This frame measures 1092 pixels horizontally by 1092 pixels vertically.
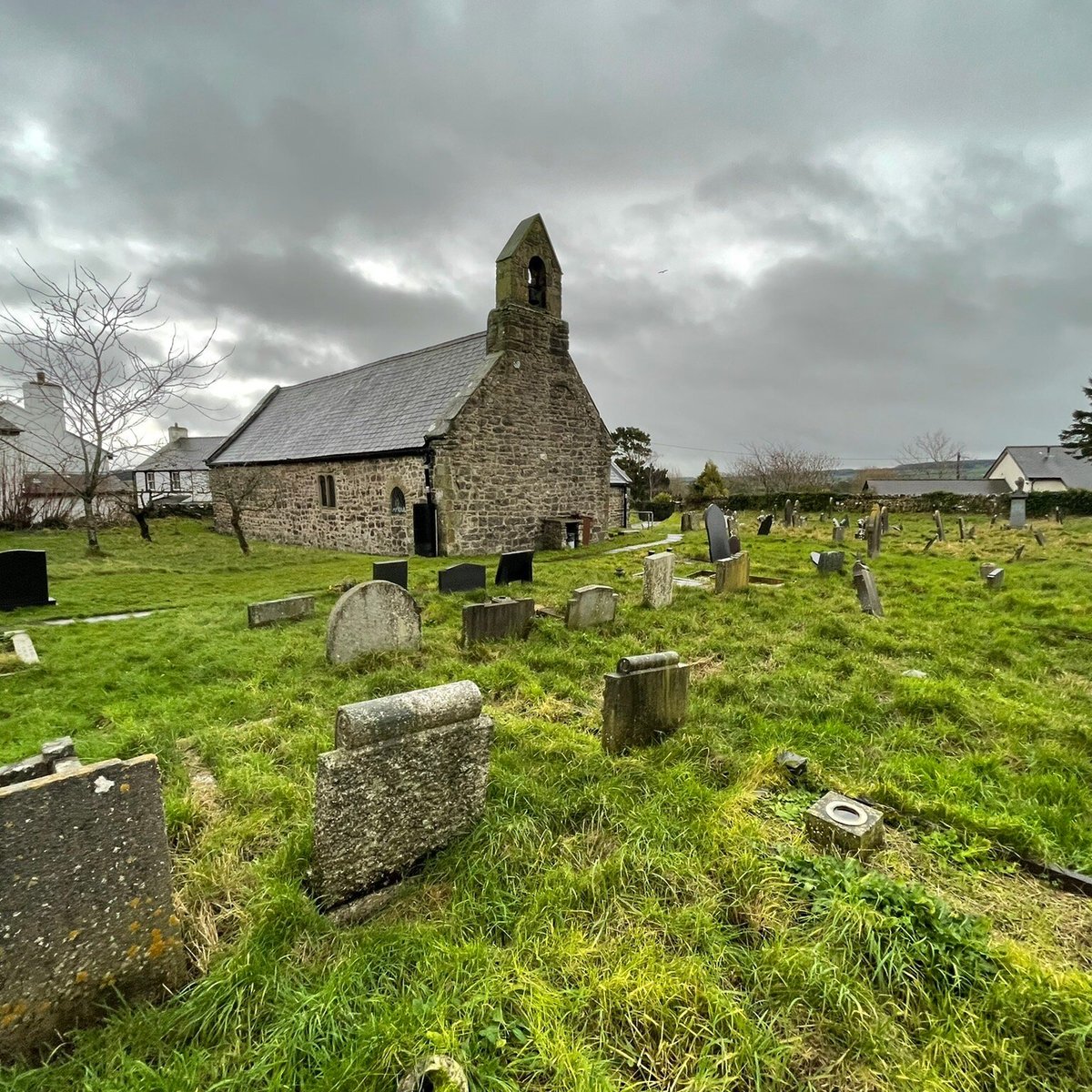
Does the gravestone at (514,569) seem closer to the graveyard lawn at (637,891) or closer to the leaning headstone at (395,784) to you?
the graveyard lawn at (637,891)

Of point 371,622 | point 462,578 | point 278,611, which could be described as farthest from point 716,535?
point 278,611

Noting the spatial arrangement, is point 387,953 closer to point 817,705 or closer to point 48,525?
point 817,705

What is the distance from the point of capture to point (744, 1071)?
1825 millimetres

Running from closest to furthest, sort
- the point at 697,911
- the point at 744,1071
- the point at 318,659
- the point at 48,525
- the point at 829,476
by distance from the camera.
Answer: the point at 744,1071
the point at 697,911
the point at 318,659
the point at 48,525
the point at 829,476

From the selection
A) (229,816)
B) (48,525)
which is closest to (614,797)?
(229,816)

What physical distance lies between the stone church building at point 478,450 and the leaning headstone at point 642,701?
11523 millimetres

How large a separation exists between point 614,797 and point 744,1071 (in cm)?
149

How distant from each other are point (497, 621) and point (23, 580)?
826cm

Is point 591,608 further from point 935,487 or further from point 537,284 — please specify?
point 935,487

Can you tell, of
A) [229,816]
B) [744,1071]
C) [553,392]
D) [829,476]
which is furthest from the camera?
[829,476]

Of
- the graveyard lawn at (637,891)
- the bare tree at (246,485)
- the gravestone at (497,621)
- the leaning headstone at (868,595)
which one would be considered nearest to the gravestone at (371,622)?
the graveyard lawn at (637,891)

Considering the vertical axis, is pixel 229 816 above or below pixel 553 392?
below

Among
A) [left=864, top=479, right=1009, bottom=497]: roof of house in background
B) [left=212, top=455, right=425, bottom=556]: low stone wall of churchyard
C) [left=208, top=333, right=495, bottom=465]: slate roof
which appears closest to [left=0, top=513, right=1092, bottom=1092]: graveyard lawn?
[left=212, top=455, right=425, bottom=556]: low stone wall of churchyard

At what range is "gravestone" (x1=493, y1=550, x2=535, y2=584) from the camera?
998 cm
